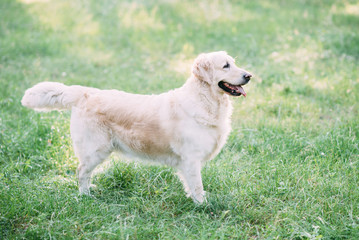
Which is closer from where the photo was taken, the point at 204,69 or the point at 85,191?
the point at 204,69

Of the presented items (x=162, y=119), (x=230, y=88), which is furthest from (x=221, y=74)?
(x=162, y=119)

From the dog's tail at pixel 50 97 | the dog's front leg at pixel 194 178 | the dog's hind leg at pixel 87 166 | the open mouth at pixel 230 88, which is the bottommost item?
the dog's hind leg at pixel 87 166

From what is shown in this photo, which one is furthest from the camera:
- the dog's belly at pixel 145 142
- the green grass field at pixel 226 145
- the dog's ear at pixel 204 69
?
the dog's belly at pixel 145 142

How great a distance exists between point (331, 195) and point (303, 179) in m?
0.30

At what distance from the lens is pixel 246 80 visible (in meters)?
3.29

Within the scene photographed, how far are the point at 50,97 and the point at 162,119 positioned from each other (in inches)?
46.2

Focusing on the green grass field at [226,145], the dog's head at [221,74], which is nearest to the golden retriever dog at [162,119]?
the dog's head at [221,74]

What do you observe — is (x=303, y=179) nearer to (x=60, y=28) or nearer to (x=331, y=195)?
(x=331, y=195)

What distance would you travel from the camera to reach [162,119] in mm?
3361

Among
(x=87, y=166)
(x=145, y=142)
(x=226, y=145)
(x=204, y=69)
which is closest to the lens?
(x=204, y=69)

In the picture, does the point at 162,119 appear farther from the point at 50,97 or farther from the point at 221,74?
the point at 50,97

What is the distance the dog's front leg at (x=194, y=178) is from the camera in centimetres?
331

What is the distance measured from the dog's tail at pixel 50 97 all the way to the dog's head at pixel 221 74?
4.14ft

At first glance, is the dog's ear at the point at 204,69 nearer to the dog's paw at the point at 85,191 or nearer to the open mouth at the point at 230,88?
the open mouth at the point at 230,88
